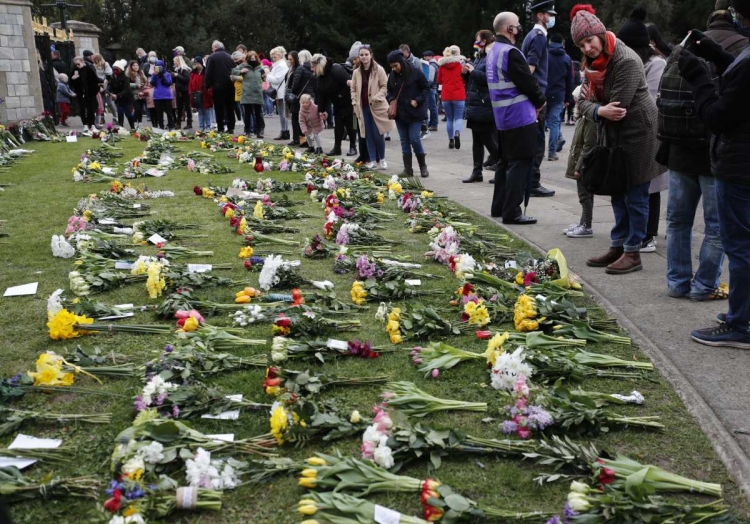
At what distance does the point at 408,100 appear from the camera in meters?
10.9

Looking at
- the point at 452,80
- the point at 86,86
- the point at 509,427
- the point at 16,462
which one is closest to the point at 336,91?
the point at 452,80

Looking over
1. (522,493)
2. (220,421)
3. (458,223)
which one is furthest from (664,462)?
(458,223)

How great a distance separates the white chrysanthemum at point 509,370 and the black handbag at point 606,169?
264 centimetres

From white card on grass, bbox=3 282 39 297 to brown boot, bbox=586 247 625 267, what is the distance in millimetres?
4494

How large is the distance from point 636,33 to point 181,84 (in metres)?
16.3

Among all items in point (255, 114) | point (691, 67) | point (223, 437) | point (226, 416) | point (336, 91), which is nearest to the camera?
point (223, 437)

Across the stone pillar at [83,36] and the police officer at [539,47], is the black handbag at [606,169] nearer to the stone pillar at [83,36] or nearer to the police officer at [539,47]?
the police officer at [539,47]

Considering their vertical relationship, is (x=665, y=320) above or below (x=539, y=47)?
below

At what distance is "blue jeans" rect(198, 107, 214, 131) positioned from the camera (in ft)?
63.4

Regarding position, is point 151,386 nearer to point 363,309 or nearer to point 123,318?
point 123,318

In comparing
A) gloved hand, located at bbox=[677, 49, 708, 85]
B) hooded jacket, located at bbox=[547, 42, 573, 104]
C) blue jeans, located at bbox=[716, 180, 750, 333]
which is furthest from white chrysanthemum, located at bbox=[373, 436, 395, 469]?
hooded jacket, located at bbox=[547, 42, 573, 104]

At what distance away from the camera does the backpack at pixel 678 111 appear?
4.84 metres

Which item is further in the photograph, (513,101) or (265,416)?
(513,101)

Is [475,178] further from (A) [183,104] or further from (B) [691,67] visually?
(A) [183,104]
